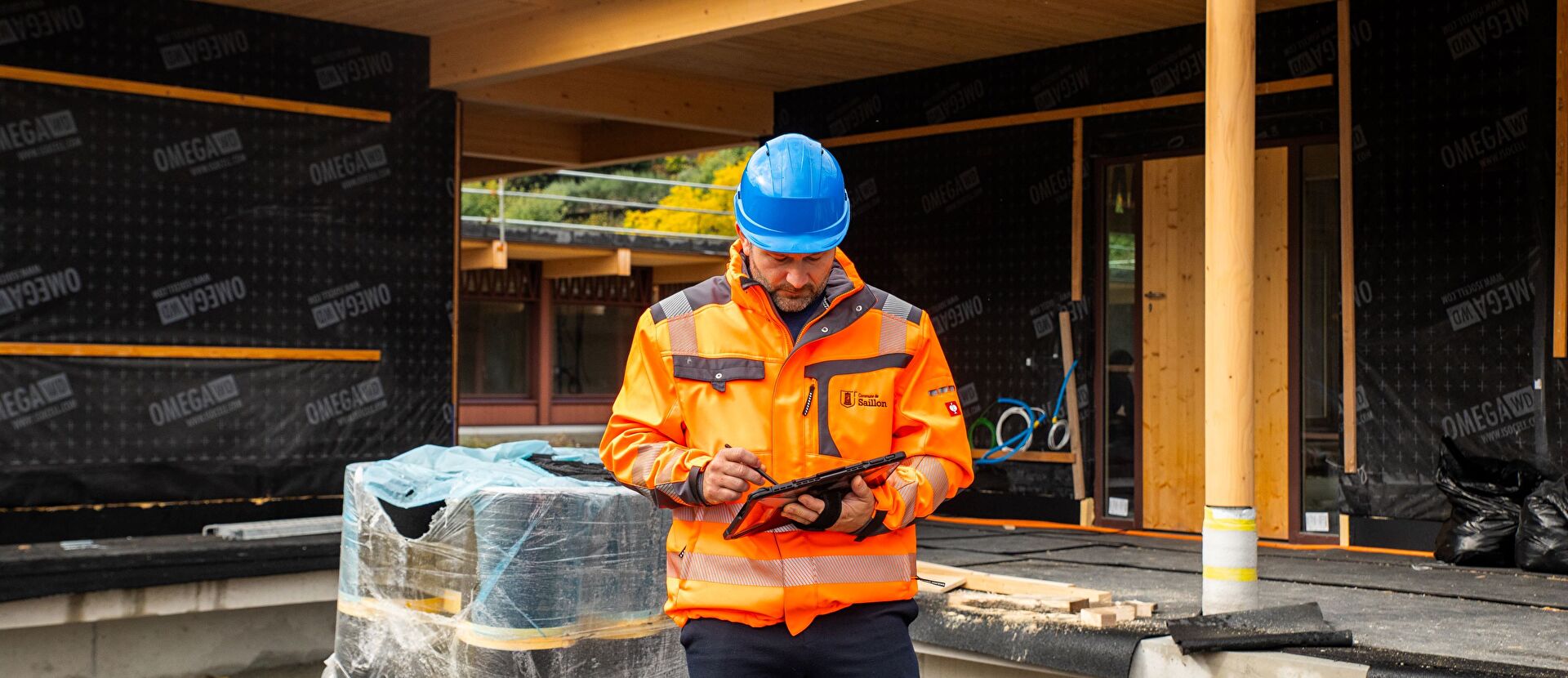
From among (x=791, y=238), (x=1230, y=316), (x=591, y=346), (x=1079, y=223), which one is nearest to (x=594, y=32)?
(x=1079, y=223)

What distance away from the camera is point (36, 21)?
7695mm

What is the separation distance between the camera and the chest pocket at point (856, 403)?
2.80m

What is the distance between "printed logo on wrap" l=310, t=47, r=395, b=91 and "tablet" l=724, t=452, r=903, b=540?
22.1 feet

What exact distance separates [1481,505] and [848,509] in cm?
533

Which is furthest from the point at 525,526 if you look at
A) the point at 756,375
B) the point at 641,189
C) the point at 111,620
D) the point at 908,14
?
the point at 641,189

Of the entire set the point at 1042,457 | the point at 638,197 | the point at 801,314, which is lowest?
the point at 1042,457

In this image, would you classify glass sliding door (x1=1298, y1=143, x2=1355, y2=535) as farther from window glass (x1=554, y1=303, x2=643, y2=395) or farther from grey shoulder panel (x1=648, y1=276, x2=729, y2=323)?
window glass (x1=554, y1=303, x2=643, y2=395)

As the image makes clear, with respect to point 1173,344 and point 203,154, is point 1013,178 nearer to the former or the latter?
point 1173,344

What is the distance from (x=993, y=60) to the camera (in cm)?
943

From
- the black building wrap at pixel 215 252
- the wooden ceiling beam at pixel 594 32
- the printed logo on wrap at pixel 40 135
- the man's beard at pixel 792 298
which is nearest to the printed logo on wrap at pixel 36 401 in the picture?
the black building wrap at pixel 215 252

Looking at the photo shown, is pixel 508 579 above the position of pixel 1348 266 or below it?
below

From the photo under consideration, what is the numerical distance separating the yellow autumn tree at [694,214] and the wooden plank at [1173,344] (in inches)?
798

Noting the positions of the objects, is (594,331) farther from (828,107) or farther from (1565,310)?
(1565,310)

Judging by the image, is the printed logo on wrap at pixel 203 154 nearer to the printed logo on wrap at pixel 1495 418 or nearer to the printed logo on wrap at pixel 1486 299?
the printed logo on wrap at pixel 1486 299
